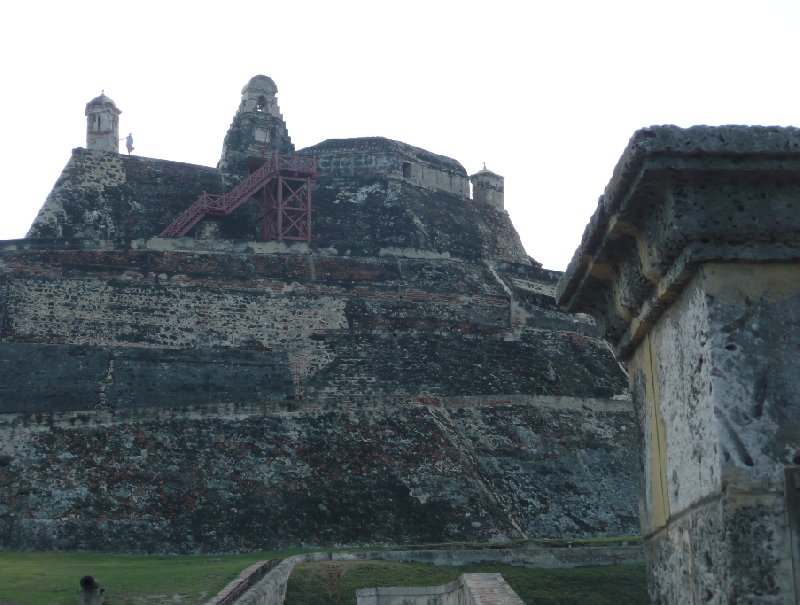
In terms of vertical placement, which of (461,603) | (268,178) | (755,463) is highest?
(268,178)

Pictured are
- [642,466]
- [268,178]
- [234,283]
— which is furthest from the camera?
[268,178]

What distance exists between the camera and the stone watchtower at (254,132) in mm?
27188

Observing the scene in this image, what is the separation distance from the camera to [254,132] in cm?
2745

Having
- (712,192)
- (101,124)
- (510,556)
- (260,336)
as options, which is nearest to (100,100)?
(101,124)

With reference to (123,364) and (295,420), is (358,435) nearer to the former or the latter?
(295,420)

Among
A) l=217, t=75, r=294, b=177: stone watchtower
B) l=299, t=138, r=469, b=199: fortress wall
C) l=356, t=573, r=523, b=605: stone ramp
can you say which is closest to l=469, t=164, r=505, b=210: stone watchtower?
l=299, t=138, r=469, b=199: fortress wall

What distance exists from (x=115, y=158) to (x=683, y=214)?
24.5m

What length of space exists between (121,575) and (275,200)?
14.9 m

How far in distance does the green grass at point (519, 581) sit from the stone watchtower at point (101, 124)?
16160 mm

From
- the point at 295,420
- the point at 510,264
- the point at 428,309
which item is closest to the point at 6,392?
the point at 295,420

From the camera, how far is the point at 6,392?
17984 millimetres

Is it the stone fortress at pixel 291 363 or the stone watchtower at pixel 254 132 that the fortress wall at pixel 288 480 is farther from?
the stone watchtower at pixel 254 132

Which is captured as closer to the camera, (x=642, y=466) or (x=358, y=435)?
(x=642, y=466)

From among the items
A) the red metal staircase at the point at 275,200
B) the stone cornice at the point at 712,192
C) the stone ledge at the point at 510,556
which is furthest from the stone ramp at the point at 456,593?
the red metal staircase at the point at 275,200
